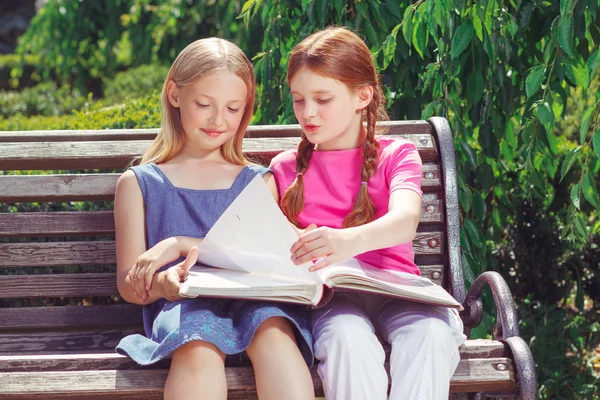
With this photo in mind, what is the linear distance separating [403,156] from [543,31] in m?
1.21

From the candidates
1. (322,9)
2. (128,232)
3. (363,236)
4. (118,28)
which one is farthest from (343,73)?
(118,28)

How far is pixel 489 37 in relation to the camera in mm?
3174

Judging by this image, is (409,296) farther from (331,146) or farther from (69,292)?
(69,292)

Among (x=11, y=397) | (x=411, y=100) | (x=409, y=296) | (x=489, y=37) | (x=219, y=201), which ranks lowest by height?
(x=11, y=397)

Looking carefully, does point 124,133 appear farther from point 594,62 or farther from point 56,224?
point 594,62

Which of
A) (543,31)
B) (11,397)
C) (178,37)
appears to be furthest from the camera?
(178,37)

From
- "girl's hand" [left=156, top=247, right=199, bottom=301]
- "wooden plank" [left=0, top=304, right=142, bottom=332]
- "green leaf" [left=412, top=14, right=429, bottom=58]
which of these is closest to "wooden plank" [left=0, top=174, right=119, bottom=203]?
"wooden plank" [left=0, top=304, right=142, bottom=332]

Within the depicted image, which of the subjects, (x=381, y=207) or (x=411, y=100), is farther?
(x=411, y=100)

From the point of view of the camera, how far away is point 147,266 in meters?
2.35

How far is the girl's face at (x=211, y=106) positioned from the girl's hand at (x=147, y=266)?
1.23 feet

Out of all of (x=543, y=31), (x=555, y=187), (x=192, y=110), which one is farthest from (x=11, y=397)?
(x=555, y=187)

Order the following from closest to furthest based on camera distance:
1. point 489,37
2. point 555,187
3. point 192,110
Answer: point 192,110
point 489,37
point 555,187

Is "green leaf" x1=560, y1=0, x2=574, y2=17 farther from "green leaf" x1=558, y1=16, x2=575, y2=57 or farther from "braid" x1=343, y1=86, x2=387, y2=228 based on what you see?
"braid" x1=343, y1=86, x2=387, y2=228

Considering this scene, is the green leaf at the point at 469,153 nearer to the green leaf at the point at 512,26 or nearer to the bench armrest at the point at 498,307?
the green leaf at the point at 512,26
